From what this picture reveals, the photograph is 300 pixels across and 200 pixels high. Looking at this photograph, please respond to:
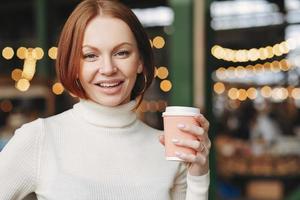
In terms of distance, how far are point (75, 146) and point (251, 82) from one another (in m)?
16.9

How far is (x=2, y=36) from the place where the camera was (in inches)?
432

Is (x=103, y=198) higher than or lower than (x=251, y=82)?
higher

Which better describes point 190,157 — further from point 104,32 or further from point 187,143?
point 104,32

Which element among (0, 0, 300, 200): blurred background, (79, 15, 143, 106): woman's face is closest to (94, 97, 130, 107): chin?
(79, 15, 143, 106): woman's face

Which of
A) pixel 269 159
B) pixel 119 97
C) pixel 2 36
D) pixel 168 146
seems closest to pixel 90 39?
pixel 119 97

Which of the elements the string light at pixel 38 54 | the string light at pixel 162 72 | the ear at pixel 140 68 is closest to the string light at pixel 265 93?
the string light at pixel 162 72

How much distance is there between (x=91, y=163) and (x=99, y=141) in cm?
6

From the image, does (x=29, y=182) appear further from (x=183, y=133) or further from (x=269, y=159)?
(x=269, y=159)

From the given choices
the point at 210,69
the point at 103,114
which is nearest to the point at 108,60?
the point at 103,114

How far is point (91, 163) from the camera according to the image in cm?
Answer: 127

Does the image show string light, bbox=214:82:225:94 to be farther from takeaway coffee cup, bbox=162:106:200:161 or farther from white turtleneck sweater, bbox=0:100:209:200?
takeaway coffee cup, bbox=162:106:200:161

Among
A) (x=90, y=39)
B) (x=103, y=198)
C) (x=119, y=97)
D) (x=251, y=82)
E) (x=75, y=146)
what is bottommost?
(x=251, y=82)

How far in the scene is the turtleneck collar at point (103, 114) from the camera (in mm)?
1329

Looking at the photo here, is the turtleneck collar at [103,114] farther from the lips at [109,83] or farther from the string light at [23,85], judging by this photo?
the string light at [23,85]
